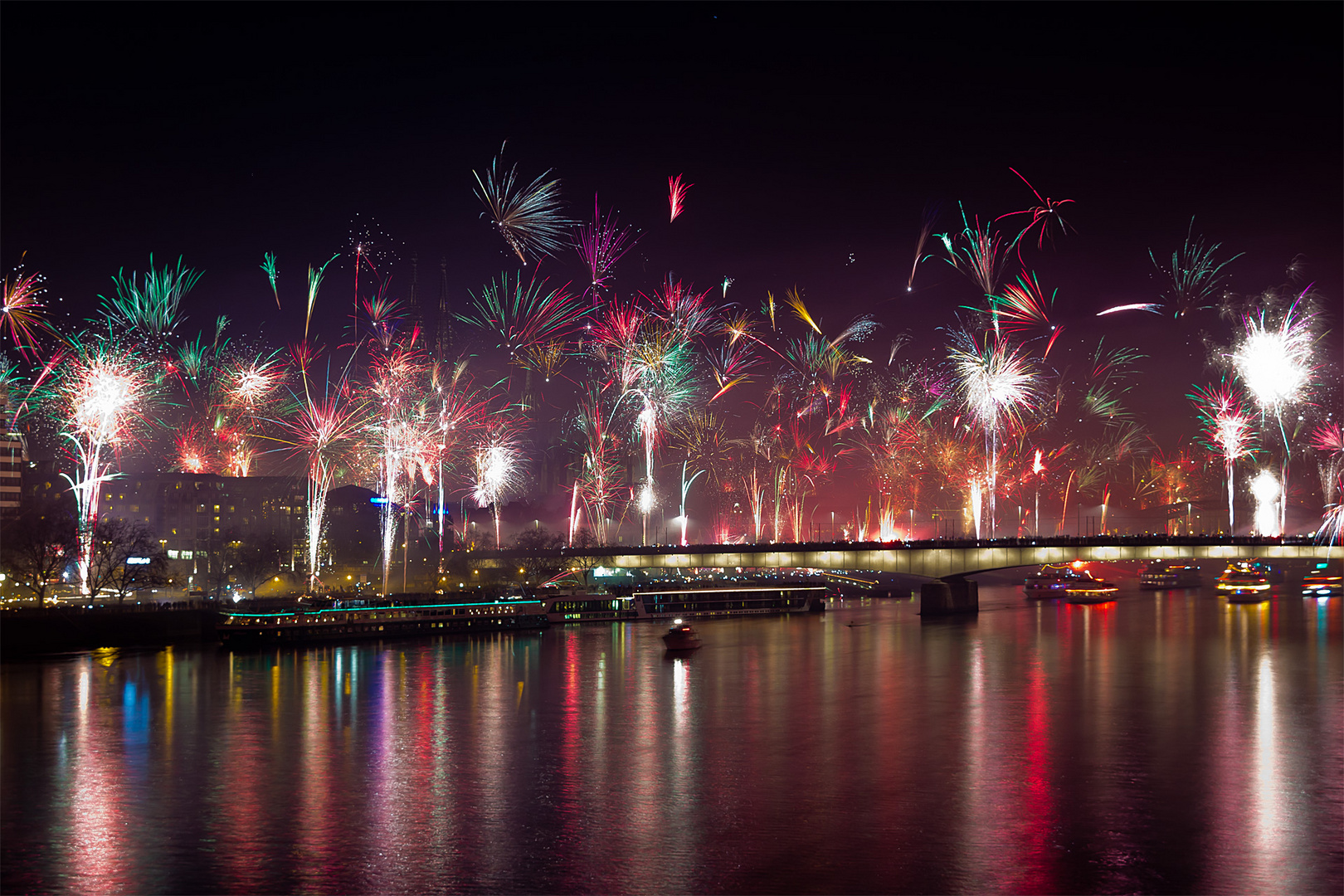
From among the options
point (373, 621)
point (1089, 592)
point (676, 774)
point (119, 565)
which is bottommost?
point (1089, 592)

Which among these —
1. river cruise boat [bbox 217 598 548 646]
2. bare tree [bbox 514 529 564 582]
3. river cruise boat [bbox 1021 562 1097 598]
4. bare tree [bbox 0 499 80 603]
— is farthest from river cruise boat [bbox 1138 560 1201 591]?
bare tree [bbox 0 499 80 603]

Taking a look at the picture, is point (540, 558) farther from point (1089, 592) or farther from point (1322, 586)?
point (1322, 586)

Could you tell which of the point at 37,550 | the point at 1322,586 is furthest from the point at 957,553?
the point at 37,550

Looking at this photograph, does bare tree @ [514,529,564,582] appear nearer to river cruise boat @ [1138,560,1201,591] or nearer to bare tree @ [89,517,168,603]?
bare tree @ [89,517,168,603]

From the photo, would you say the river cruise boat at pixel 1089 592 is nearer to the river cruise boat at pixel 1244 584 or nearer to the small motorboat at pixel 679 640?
the river cruise boat at pixel 1244 584

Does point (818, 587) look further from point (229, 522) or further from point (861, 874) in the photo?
point (861, 874)

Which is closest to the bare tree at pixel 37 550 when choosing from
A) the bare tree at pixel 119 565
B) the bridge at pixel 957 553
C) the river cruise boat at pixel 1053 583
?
the bare tree at pixel 119 565
